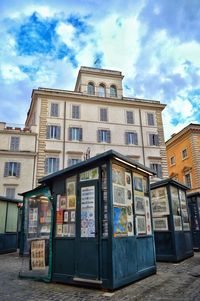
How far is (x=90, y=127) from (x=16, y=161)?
354 inches

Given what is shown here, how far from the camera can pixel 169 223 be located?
9992 mm

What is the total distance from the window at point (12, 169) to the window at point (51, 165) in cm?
284

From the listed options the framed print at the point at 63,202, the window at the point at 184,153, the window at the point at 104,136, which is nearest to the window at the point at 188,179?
the window at the point at 184,153

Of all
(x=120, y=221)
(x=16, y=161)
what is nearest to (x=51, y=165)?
(x=16, y=161)

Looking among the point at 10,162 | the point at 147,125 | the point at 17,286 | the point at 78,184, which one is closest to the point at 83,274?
the point at 17,286

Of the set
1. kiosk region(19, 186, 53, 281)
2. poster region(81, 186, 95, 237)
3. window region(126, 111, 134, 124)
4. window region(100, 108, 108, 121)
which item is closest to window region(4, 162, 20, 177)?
window region(100, 108, 108, 121)

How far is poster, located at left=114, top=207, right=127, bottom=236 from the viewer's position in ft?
20.7

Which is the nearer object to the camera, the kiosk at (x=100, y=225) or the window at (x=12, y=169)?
the kiosk at (x=100, y=225)

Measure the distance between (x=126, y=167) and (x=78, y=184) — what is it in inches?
57.2

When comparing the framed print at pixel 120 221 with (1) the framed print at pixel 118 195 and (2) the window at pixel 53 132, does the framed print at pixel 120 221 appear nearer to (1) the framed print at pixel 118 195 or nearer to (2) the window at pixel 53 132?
(1) the framed print at pixel 118 195

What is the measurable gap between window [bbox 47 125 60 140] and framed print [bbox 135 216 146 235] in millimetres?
21422

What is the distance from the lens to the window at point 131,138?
1182 inches

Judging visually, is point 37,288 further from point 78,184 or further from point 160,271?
point 160,271

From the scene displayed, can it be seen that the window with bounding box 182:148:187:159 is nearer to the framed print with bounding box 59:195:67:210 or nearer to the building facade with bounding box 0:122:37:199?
the building facade with bounding box 0:122:37:199
